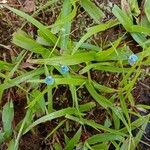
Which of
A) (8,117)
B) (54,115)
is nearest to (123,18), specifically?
(54,115)

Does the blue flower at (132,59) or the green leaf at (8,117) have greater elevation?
the green leaf at (8,117)

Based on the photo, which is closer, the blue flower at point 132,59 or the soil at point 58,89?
the blue flower at point 132,59

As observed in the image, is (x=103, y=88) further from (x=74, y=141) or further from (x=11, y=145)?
(x=11, y=145)

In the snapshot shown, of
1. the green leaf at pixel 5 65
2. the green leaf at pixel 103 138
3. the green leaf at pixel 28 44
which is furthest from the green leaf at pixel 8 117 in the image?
the green leaf at pixel 103 138

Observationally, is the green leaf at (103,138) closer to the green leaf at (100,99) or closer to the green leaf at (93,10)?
the green leaf at (100,99)

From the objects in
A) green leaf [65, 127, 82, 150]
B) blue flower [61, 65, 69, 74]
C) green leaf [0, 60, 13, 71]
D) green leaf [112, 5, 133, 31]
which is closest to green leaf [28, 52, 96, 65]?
blue flower [61, 65, 69, 74]

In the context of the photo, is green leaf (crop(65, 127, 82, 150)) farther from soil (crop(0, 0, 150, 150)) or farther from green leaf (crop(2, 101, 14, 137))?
green leaf (crop(2, 101, 14, 137))
